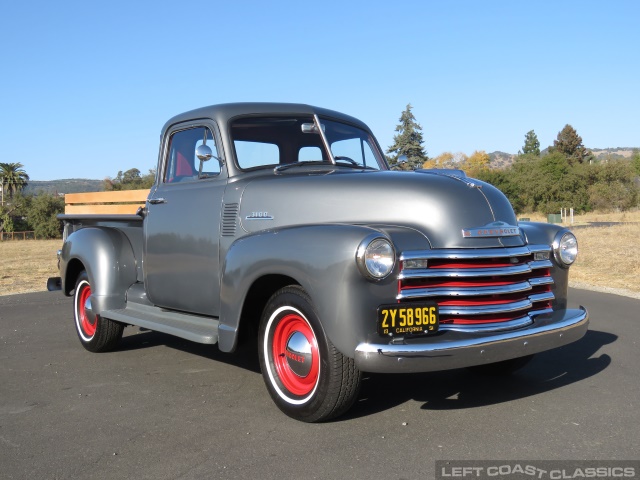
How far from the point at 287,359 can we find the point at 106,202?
3.76 meters

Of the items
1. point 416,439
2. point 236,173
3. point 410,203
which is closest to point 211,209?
point 236,173

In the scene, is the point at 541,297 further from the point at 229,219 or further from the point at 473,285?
the point at 229,219

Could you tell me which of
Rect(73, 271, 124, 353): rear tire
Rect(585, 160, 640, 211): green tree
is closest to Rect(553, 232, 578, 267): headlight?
Rect(73, 271, 124, 353): rear tire

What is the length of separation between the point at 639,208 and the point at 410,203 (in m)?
51.4

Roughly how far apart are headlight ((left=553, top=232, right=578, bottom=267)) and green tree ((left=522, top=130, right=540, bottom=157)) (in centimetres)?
11905

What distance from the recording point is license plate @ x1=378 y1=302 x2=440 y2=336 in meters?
3.56

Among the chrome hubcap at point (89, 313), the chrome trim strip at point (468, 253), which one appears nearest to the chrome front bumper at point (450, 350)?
the chrome trim strip at point (468, 253)

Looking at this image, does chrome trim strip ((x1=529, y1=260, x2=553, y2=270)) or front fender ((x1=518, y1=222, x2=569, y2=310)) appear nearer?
chrome trim strip ((x1=529, y1=260, x2=553, y2=270))

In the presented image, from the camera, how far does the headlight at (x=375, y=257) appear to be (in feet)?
11.7

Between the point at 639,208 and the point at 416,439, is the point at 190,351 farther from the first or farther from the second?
the point at 639,208

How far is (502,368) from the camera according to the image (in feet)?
16.5

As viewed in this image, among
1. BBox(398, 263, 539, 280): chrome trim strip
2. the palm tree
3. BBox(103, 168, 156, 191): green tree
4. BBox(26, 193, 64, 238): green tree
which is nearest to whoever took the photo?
BBox(398, 263, 539, 280): chrome trim strip

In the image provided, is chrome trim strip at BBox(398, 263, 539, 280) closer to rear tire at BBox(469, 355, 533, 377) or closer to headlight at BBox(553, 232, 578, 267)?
headlight at BBox(553, 232, 578, 267)

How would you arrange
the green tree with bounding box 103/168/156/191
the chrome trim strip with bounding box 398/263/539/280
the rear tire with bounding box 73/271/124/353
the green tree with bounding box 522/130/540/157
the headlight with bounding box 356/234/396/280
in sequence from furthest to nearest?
the green tree with bounding box 522/130/540/157 → the green tree with bounding box 103/168/156/191 → the rear tire with bounding box 73/271/124/353 → the chrome trim strip with bounding box 398/263/539/280 → the headlight with bounding box 356/234/396/280
